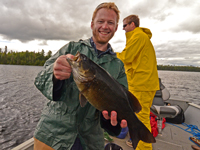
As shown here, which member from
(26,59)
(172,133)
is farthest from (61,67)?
(26,59)

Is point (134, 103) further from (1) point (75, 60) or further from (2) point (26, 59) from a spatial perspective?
(2) point (26, 59)

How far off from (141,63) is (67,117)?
8.98 feet

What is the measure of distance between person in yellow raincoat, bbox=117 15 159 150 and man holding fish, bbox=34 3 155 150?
1368 millimetres

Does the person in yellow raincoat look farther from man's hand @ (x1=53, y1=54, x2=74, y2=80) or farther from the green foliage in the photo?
the green foliage

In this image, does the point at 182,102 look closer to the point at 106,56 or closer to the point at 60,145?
the point at 106,56

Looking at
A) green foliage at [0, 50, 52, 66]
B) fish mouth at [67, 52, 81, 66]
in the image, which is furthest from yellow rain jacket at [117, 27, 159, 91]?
green foliage at [0, 50, 52, 66]

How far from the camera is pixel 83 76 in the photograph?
187 centimetres

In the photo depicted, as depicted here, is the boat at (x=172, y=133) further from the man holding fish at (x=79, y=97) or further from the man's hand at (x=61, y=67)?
the man's hand at (x=61, y=67)

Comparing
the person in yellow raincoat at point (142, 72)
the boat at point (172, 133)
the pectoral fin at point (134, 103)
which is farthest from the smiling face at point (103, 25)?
the boat at point (172, 133)

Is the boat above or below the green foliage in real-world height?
below

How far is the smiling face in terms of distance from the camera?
2.46 metres

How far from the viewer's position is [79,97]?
1925mm

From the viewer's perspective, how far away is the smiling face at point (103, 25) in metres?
2.46

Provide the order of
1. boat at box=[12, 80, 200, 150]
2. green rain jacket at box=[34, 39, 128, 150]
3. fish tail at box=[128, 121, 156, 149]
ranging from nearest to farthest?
green rain jacket at box=[34, 39, 128, 150]
fish tail at box=[128, 121, 156, 149]
boat at box=[12, 80, 200, 150]
